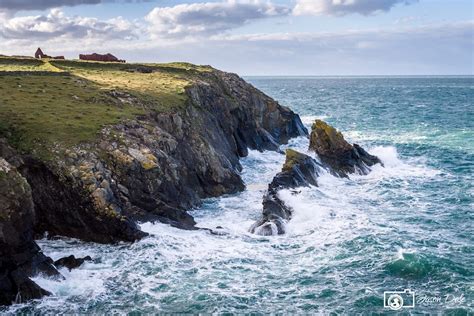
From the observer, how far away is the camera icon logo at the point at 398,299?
1059 inches

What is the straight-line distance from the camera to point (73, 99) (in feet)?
172

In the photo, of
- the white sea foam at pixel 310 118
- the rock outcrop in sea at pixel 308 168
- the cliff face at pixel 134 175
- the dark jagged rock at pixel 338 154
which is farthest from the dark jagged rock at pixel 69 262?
the white sea foam at pixel 310 118

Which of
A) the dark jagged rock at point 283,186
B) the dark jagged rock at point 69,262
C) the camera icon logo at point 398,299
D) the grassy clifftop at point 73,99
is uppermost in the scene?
the grassy clifftop at point 73,99

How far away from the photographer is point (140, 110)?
51.8 m

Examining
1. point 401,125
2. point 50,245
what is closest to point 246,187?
point 50,245

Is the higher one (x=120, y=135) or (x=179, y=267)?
(x=120, y=135)

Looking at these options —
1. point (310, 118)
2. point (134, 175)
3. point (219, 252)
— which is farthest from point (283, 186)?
point (310, 118)

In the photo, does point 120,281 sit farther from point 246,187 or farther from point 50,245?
point 246,187

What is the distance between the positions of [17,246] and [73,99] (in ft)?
88.0

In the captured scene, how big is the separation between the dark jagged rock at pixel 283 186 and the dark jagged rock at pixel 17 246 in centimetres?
1622

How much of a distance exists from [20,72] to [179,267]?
41.6m

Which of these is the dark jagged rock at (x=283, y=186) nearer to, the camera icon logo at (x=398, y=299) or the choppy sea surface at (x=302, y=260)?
the choppy sea surface at (x=302, y=260)

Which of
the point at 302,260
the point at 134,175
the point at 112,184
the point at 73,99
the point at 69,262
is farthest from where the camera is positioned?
the point at 73,99

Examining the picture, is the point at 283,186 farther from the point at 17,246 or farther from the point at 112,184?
the point at 17,246
